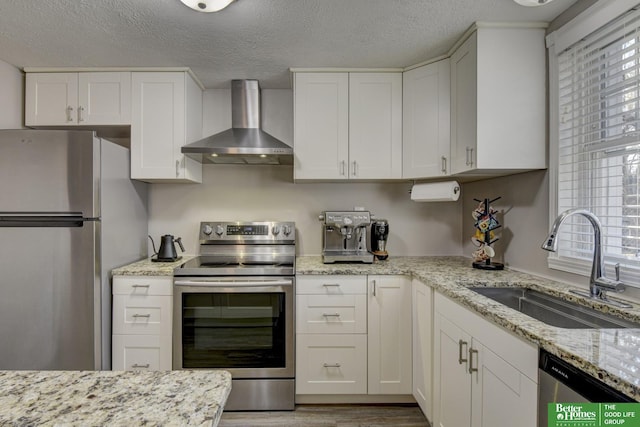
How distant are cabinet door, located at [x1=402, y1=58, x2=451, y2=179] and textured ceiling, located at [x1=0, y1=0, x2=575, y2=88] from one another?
0.43 feet

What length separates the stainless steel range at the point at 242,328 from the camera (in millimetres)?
2023

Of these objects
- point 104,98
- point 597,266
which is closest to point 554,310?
point 597,266

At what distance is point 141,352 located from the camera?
6.63ft

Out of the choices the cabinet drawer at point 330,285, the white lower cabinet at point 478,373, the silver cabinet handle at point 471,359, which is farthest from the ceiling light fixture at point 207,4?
the silver cabinet handle at point 471,359

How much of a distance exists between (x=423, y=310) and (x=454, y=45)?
163 cm

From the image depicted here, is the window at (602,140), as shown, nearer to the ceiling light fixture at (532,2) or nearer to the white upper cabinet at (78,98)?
the ceiling light fixture at (532,2)

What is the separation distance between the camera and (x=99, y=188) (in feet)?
6.37

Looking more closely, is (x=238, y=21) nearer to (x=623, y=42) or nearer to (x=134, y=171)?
(x=134, y=171)

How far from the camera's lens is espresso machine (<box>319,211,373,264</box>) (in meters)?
2.28

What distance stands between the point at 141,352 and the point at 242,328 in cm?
65

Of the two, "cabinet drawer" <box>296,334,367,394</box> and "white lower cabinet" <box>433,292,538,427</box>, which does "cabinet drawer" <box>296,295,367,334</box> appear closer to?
"cabinet drawer" <box>296,334,367,394</box>

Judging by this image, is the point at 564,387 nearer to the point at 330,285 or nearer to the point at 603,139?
the point at 603,139

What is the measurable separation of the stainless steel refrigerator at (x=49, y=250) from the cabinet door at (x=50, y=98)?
1.60ft

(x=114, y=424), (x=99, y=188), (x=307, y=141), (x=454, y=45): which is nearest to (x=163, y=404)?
(x=114, y=424)
